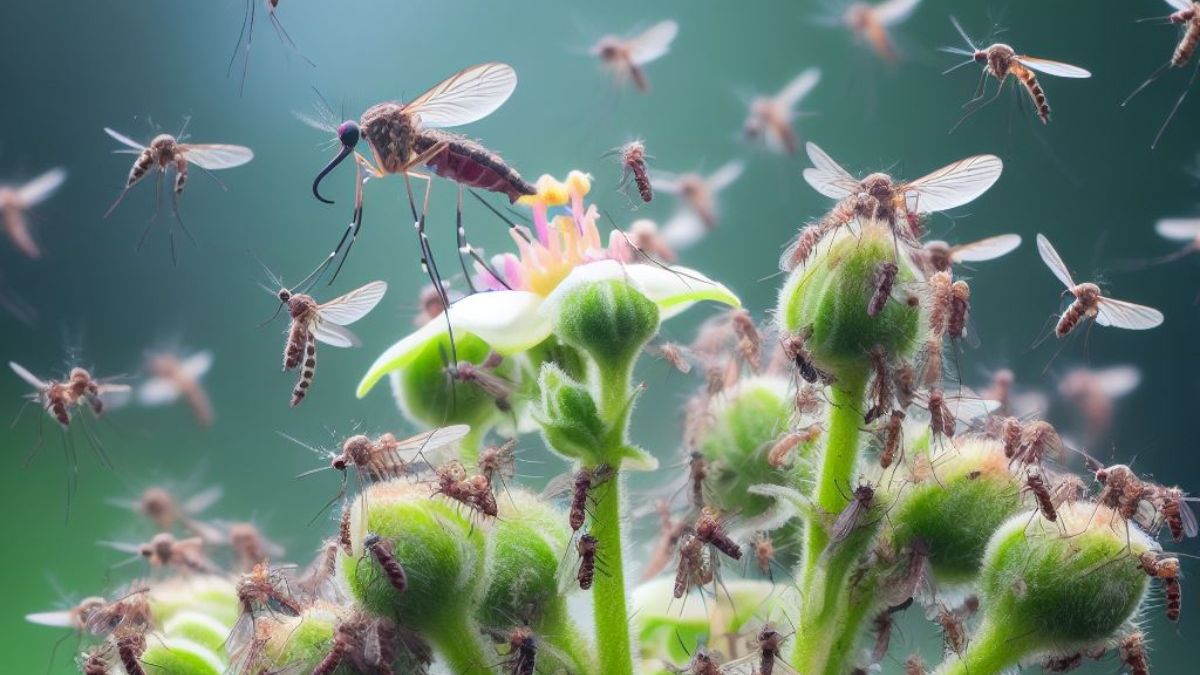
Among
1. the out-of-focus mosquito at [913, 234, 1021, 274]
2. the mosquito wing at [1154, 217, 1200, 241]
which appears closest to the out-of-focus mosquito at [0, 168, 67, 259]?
the out-of-focus mosquito at [913, 234, 1021, 274]

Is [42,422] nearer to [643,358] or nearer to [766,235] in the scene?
[643,358]

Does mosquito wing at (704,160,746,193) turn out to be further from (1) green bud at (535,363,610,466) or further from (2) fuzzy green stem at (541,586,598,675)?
(2) fuzzy green stem at (541,586,598,675)

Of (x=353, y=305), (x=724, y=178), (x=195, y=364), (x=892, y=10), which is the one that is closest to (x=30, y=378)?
(x=195, y=364)

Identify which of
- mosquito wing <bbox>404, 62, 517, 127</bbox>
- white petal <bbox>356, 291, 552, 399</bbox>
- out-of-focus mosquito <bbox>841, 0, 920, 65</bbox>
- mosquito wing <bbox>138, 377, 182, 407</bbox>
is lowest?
white petal <bbox>356, 291, 552, 399</bbox>

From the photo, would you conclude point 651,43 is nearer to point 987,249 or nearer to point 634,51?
point 634,51

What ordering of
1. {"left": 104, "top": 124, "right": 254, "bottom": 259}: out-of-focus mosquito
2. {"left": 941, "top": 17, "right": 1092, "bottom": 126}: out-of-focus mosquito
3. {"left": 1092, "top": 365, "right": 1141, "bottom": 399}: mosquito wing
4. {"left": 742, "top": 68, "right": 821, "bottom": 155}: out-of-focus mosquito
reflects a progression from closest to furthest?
{"left": 941, "top": 17, "right": 1092, "bottom": 126}: out-of-focus mosquito < {"left": 104, "top": 124, "right": 254, "bottom": 259}: out-of-focus mosquito < {"left": 1092, "top": 365, "right": 1141, "bottom": 399}: mosquito wing < {"left": 742, "top": 68, "right": 821, "bottom": 155}: out-of-focus mosquito

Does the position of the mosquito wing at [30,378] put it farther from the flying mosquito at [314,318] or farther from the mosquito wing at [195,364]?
the flying mosquito at [314,318]

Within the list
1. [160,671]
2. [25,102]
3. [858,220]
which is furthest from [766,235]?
[160,671]
